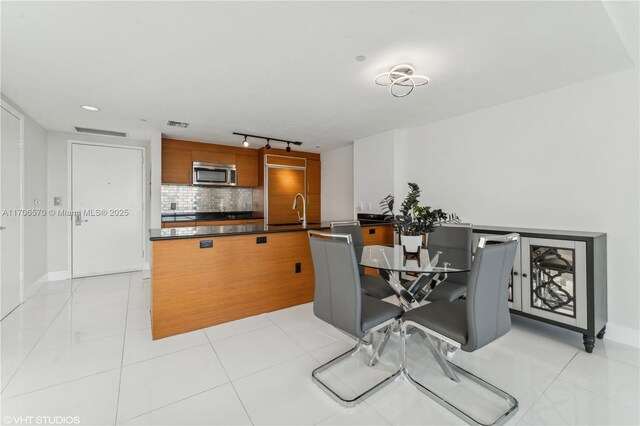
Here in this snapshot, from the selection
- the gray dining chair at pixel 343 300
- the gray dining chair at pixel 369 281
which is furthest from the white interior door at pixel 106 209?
the gray dining chair at pixel 343 300

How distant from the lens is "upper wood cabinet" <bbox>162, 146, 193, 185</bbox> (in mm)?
4867

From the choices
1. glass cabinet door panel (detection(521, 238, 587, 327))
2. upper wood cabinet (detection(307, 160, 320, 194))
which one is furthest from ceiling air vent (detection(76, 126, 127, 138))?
glass cabinet door panel (detection(521, 238, 587, 327))

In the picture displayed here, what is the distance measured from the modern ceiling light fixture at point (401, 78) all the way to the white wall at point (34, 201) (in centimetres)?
415

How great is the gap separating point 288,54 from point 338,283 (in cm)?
170

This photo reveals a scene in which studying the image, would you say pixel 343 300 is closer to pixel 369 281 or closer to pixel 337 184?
pixel 369 281

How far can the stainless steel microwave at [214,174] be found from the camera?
510 cm

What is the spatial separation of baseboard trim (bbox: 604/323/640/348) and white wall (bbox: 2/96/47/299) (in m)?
6.36

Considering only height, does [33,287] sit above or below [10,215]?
below

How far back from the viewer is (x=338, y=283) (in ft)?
5.76

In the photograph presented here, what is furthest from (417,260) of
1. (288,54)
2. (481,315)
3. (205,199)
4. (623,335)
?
(205,199)

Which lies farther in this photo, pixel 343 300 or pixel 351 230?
pixel 351 230

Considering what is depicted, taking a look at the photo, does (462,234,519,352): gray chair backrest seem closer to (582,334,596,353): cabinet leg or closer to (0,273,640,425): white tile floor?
(0,273,640,425): white tile floor

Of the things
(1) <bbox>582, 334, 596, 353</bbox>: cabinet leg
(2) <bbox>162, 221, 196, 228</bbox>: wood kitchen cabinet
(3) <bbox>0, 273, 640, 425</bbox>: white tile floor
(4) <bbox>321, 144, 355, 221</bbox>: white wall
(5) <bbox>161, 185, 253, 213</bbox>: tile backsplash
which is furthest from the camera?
(4) <bbox>321, 144, 355, 221</bbox>: white wall

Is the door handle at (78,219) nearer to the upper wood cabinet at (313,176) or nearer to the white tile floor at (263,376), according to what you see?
the white tile floor at (263,376)
